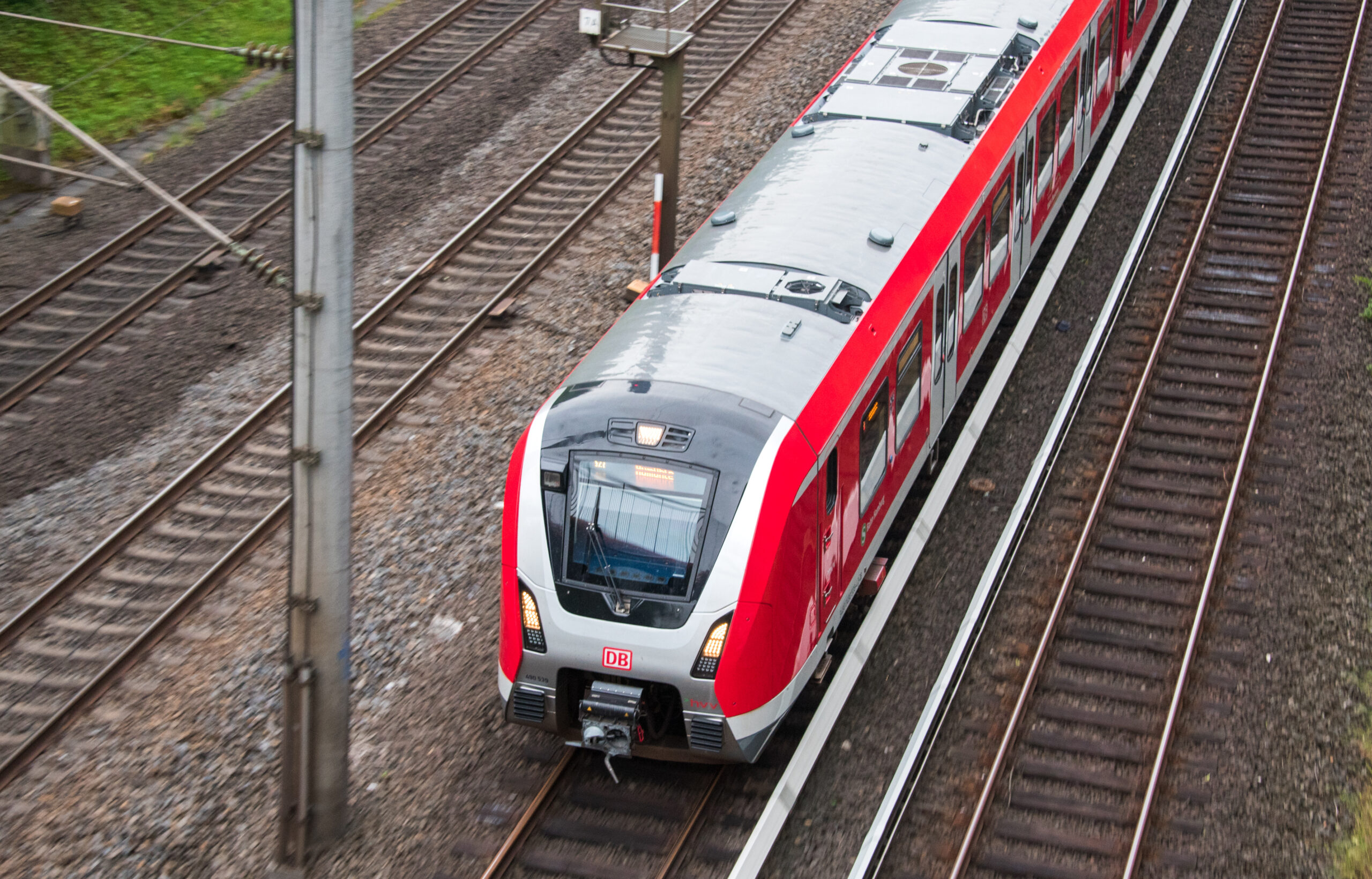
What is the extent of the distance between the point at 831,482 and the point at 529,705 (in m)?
2.66

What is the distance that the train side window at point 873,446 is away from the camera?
1018 cm

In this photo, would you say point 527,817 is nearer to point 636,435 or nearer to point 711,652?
point 711,652

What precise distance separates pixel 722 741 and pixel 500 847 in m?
1.71

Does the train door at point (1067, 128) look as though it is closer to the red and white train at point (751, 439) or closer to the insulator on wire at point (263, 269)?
the red and white train at point (751, 439)

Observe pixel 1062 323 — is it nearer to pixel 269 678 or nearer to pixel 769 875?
pixel 769 875

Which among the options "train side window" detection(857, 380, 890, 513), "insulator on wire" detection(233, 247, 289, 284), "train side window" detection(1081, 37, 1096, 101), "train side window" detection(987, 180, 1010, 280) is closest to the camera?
"insulator on wire" detection(233, 247, 289, 284)

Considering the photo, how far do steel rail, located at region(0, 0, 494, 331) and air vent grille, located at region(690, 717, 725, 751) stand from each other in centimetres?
803

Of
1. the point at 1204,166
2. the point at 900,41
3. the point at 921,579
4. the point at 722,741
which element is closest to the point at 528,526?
the point at 722,741

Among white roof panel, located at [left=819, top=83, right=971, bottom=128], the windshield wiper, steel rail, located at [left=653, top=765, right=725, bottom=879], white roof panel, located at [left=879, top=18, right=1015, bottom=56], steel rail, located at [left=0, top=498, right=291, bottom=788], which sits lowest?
steel rail, located at [left=0, top=498, right=291, bottom=788]

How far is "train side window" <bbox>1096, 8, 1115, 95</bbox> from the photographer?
1648 cm

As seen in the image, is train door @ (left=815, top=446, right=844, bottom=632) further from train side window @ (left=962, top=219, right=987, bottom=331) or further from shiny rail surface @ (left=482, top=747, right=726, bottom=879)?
train side window @ (left=962, top=219, right=987, bottom=331)

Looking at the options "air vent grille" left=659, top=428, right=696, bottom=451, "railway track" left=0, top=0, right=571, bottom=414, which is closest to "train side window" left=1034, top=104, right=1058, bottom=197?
"air vent grille" left=659, top=428, right=696, bottom=451

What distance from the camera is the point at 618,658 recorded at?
8742 mm

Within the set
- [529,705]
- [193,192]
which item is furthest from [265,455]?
[529,705]
